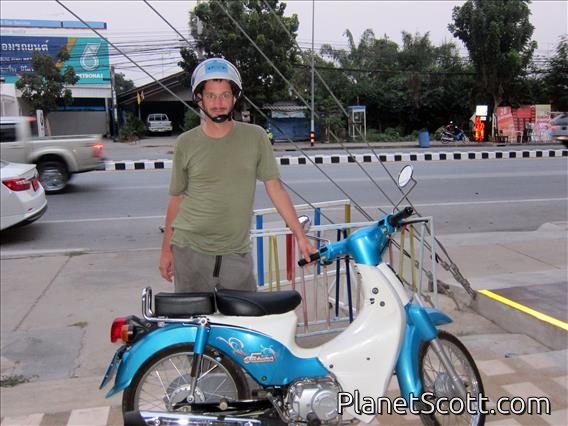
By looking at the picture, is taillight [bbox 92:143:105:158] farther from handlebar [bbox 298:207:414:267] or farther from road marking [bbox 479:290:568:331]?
handlebar [bbox 298:207:414:267]

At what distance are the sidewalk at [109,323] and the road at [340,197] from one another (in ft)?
3.74

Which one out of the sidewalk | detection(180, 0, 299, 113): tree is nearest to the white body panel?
the sidewalk

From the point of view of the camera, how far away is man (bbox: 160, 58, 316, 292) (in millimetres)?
2711

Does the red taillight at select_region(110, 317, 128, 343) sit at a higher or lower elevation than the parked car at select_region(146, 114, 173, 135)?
lower

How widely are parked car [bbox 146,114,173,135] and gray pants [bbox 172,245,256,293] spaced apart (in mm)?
36715

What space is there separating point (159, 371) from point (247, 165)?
1025 mm

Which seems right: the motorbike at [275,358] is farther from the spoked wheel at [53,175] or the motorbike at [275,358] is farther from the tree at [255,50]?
the tree at [255,50]

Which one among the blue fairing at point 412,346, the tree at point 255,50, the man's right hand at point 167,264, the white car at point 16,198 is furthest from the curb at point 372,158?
the blue fairing at point 412,346

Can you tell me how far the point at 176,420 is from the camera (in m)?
2.39

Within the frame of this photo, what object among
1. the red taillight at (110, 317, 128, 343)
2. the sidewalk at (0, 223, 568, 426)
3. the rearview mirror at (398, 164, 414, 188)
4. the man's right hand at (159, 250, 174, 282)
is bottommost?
the sidewalk at (0, 223, 568, 426)

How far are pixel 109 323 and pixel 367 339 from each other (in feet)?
9.17

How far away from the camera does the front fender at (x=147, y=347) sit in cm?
246

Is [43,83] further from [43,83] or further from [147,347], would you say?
[147,347]

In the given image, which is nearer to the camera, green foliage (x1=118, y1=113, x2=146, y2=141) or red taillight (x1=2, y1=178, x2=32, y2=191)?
red taillight (x1=2, y1=178, x2=32, y2=191)
